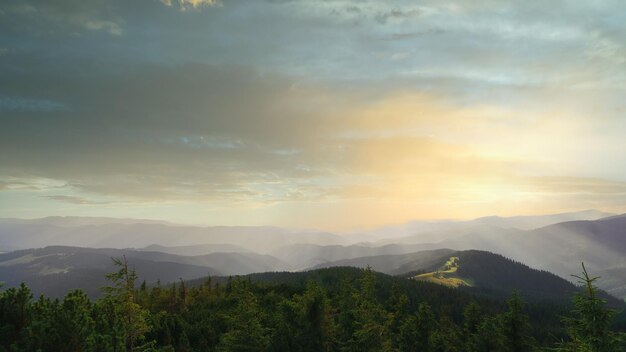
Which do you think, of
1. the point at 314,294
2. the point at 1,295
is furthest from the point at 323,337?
the point at 1,295

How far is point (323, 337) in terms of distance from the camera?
124 ft

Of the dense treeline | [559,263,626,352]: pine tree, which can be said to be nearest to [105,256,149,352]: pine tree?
the dense treeline

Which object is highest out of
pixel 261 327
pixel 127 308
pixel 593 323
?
pixel 127 308

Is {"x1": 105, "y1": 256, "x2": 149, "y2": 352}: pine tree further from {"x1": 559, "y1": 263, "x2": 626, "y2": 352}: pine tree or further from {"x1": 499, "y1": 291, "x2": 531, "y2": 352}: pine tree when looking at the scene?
{"x1": 499, "y1": 291, "x2": 531, "y2": 352}: pine tree

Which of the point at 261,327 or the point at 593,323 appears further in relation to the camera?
the point at 261,327

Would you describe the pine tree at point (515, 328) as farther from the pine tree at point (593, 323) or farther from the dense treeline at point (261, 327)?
Result: the pine tree at point (593, 323)

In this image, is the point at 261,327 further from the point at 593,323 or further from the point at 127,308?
→ the point at 593,323

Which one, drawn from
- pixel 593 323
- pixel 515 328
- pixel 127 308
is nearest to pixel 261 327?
pixel 127 308

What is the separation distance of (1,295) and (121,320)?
5884mm

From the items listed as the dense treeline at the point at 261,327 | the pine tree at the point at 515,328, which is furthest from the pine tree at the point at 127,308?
the pine tree at the point at 515,328

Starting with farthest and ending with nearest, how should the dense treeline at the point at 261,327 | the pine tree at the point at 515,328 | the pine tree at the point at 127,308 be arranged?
the pine tree at the point at 515,328 → the pine tree at the point at 127,308 → the dense treeline at the point at 261,327

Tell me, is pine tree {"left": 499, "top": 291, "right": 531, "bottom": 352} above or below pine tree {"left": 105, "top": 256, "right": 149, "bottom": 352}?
below

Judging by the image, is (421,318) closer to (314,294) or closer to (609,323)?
(314,294)

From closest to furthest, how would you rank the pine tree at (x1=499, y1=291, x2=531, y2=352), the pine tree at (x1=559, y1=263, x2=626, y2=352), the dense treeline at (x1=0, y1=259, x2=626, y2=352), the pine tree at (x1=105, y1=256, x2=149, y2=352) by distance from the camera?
the dense treeline at (x1=0, y1=259, x2=626, y2=352) < the pine tree at (x1=559, y1=263, x2=626, y2=352) < the pine tree at (x1=105, y1=256, x2=149, y2=352) < the pine tree at (x1=499, y1=291, x2=531, y2=352)
